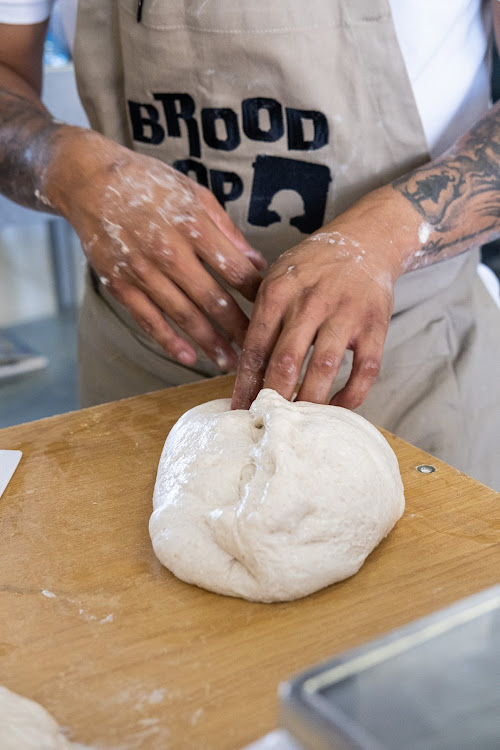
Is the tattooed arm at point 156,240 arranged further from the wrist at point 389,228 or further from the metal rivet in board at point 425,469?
the metal rivet in board at point 425,469

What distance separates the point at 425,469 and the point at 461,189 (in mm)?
460

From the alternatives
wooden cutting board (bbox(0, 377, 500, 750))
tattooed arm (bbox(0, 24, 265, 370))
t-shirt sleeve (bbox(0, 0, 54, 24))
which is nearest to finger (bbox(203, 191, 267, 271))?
tattooed arm (bbox(0, 24, 265, 370))

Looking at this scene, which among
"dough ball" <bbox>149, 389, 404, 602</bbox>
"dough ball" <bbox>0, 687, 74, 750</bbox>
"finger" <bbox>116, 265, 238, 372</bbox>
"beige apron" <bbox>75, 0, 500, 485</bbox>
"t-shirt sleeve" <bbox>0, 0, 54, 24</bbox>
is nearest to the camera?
"dough ball" <bbox>0, 687, 74, 750</bbox>

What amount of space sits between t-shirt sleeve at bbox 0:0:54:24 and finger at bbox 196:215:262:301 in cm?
68

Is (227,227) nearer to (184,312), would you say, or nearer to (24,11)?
(184,312)

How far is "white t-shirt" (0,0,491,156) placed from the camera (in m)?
1.23

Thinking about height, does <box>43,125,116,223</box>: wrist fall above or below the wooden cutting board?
above

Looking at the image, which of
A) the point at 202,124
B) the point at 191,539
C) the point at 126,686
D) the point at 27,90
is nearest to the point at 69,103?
the point at 27,90

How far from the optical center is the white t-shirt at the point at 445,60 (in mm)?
1232

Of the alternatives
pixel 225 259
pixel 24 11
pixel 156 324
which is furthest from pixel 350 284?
pixel 24 11

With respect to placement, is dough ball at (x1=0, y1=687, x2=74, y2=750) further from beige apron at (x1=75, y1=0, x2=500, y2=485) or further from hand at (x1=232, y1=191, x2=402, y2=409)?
beige apron at (x1=75, y1=0, x2=500, y2=485)

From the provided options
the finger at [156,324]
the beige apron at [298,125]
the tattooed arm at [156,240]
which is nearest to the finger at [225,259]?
the tattooed arm at [156,240]

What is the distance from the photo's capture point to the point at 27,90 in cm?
158

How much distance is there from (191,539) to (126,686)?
20 cm
